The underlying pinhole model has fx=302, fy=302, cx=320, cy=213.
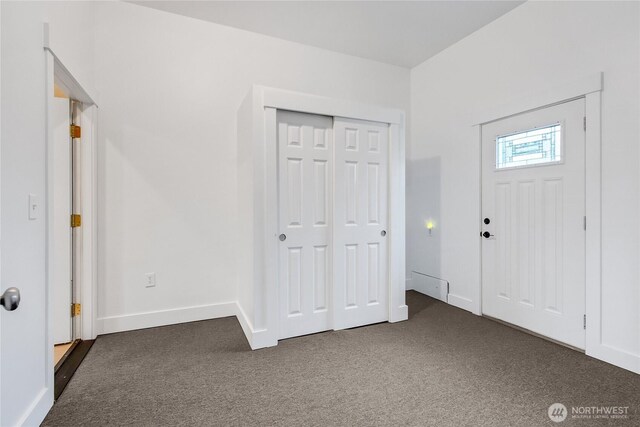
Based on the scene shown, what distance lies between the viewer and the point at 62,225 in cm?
271

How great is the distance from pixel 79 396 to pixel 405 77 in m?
4.95

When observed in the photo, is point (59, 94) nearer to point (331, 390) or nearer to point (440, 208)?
point (331, 390)

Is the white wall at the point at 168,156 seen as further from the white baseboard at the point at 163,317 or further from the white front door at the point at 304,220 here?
the white front door at the point at 304,220

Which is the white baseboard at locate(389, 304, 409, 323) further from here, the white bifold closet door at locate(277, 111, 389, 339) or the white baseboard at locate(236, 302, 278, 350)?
the white baseboard at locate(236, 302, 278, 350)

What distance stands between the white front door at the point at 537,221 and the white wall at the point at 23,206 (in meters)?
3.85

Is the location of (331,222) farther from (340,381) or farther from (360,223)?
(340,381)

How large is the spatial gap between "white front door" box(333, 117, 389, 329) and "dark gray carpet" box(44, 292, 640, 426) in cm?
33

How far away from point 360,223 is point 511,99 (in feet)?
6.59

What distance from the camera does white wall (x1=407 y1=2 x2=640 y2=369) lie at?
229cm

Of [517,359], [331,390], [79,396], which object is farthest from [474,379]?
[79,396]

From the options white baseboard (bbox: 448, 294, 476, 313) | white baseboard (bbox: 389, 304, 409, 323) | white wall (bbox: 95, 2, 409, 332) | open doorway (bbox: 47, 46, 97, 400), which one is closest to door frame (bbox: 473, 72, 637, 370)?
white baseboard (bbox: 448, 294, 476, 313)

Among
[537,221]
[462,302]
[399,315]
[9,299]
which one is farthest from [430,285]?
[9,299]

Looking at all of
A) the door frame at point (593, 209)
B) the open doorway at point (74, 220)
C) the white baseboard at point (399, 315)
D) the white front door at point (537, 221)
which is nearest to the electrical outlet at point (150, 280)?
the open doorway at point (74, 220)

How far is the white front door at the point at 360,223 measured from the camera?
3.01 m
